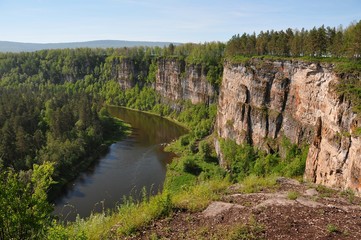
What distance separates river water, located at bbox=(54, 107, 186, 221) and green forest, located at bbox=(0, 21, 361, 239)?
2.51 m

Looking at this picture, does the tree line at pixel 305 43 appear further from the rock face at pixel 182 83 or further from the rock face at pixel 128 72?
the rock face at pixel 128 72

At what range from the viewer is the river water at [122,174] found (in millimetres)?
45750

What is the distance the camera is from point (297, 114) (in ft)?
149

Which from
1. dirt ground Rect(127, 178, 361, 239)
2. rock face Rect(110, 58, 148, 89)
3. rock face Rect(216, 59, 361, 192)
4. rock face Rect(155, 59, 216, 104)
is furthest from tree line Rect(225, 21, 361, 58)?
rock face Rect(110, 58, 148, 89)

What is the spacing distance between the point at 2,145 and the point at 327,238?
52.8m

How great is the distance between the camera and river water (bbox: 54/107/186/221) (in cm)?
4575

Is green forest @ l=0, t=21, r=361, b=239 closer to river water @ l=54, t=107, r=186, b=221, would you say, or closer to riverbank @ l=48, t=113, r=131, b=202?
riverbank @ l=48, t=113, r=131, b=202

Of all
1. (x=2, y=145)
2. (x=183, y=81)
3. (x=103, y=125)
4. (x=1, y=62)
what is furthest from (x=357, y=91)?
(x=1, y=62)

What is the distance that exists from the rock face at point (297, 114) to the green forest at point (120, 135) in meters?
2.51

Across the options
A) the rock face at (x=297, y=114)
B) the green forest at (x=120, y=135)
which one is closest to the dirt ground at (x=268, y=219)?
the green forest at (x=120, y=135)

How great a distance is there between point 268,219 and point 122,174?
155 ft

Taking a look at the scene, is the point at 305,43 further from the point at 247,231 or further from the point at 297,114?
the point at 247,231

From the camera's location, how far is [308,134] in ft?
142

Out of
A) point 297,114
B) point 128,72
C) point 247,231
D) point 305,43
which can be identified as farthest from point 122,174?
point 128,72
